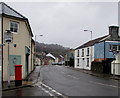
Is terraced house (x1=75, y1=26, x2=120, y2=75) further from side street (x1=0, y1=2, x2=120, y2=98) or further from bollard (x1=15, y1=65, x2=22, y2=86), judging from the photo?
bollard (x1=15, y1=65, x2=22, y2=86)

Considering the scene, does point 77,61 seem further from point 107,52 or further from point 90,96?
point 90,96

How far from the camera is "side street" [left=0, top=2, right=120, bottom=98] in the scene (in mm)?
11366

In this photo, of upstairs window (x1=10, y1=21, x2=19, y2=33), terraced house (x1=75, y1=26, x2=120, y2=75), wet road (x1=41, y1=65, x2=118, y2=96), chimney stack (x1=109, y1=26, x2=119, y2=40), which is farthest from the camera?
chimney stack (x1=109, y1=26, x2=119, y2=40)

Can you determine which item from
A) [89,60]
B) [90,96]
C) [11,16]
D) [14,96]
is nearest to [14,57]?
[11,16]

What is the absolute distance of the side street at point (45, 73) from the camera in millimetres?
11366

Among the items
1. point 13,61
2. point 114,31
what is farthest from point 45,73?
point 114,31

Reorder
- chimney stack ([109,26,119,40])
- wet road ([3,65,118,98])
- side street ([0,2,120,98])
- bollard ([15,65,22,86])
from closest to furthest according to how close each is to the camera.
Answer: wet road ([3,65,118,98])
side street ([0,2,120,98])
bollard ([15,65,22,86])
chimney stack ([109,26,119,40])

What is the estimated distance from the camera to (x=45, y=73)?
26953mm

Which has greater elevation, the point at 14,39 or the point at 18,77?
the point at 14,39

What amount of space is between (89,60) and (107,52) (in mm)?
6514

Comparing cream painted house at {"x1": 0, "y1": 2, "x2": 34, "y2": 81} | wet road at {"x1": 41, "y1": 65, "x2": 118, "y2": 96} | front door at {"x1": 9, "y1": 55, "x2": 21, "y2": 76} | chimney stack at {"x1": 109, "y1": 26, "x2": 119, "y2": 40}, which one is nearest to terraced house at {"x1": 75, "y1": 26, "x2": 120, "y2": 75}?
chimney stack at {"x1": 109, "y1": 26, "x2": 119, "y2": 40}

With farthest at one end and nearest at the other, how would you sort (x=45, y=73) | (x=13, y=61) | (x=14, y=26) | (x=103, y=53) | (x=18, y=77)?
(x=103, y=53)
(x=45, y=73)
(x=14, y=26)
(x=13, y=61)
(x=18, y=77)

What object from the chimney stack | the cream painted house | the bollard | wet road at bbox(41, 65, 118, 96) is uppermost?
the chimney stack

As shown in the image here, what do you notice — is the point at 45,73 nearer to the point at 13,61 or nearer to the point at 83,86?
the point at 13,61
